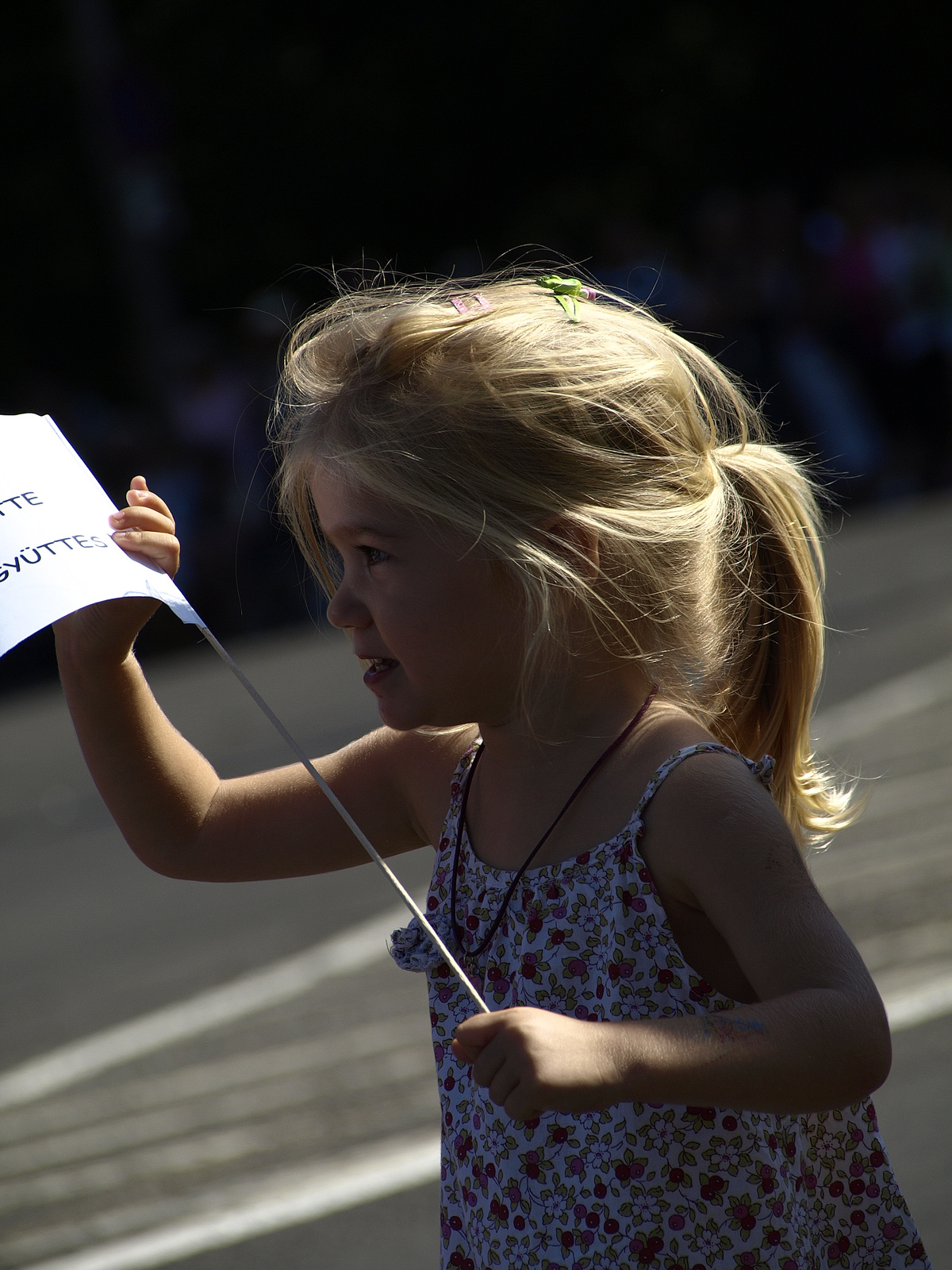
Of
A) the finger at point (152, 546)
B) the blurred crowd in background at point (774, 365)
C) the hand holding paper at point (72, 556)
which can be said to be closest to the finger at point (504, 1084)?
the hand holding paper at point (72, 556)

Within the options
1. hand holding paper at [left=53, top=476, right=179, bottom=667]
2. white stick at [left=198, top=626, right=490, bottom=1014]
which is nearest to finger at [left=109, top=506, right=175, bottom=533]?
hand holding paper at [left=53, top=476, right=179, bottom=667]

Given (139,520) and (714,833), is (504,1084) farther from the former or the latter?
(139,520)

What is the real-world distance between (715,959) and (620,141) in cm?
1449

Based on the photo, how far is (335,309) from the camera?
6.43 ft

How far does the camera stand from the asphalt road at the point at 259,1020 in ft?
10.4

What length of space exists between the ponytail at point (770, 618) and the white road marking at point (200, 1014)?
2.62 meters

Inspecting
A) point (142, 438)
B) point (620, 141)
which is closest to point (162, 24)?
point (620, 141)

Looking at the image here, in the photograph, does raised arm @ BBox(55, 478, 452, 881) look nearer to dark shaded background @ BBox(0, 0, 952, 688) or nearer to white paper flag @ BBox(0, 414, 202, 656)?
white paper flag @ BBox(0, 414, 202, 656)

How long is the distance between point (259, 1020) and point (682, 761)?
2777 millimetres

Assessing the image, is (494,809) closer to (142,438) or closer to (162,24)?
(142,438)

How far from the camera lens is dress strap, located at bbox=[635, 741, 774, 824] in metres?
1.62

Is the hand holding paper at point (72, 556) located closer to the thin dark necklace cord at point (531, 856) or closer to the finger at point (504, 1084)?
the thin dark necklace cord at point (531, 856)

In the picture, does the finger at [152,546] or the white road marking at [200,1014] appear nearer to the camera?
the finger at [152,546]

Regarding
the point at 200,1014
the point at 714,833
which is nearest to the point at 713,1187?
the point at 714,833
